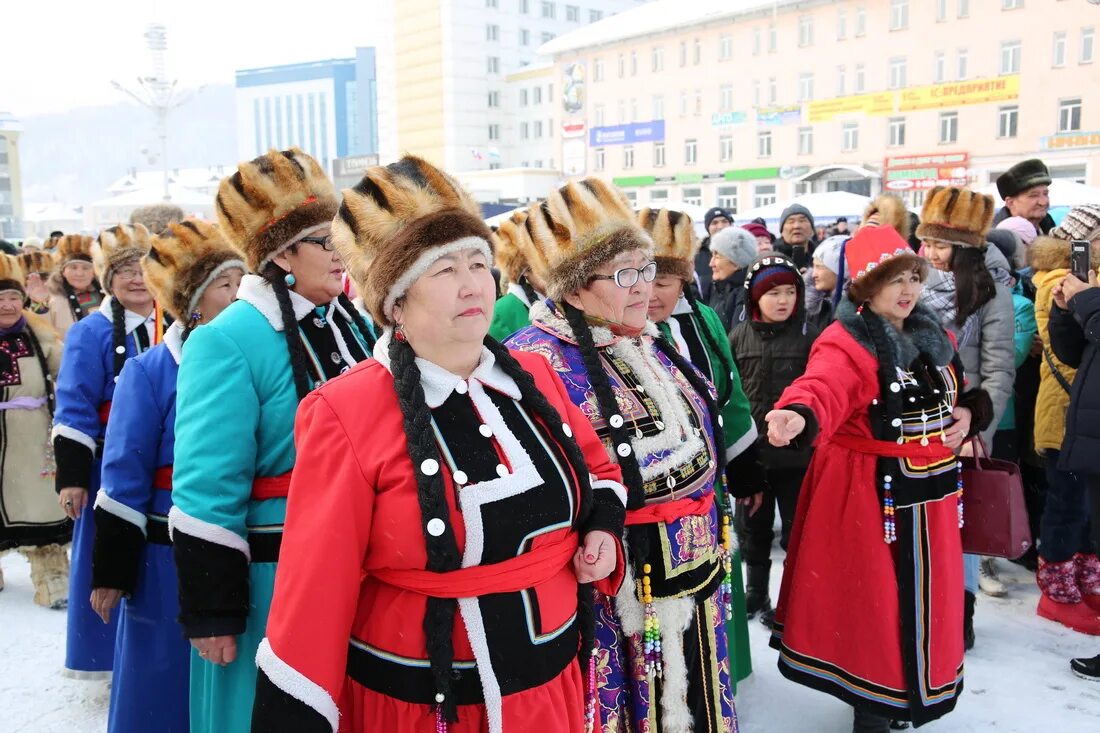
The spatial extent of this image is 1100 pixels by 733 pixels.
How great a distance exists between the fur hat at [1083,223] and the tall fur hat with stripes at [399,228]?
2.94m

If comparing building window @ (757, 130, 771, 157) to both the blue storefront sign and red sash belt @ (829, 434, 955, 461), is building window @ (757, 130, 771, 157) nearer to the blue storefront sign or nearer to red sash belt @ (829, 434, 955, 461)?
the blue storefront sign

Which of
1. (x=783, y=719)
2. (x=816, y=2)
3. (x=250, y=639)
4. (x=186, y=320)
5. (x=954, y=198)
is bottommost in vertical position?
A: (x=783, y=719)

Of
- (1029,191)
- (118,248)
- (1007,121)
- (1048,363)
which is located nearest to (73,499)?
(118,248)

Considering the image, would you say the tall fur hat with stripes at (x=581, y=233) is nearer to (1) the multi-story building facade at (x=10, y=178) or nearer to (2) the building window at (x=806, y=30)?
(2) the building window at (x=806, y=30)

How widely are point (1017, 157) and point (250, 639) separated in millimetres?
32772

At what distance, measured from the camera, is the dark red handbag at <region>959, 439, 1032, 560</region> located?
3215 mm

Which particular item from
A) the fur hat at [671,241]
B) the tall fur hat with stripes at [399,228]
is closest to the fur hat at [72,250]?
the fur hat at [671,241]

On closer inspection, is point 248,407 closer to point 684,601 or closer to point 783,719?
point 684,601

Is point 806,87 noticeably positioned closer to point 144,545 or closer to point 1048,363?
point 1048,363

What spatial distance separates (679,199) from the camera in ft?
130

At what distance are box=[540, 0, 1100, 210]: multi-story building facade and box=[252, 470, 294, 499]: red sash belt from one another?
2449 centimetres

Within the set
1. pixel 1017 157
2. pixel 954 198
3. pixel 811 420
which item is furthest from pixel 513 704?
pixel 1017 157

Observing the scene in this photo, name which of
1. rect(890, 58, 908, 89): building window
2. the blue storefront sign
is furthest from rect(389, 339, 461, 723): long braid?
the blue storefront sign

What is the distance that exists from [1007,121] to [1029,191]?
93.6 ft
